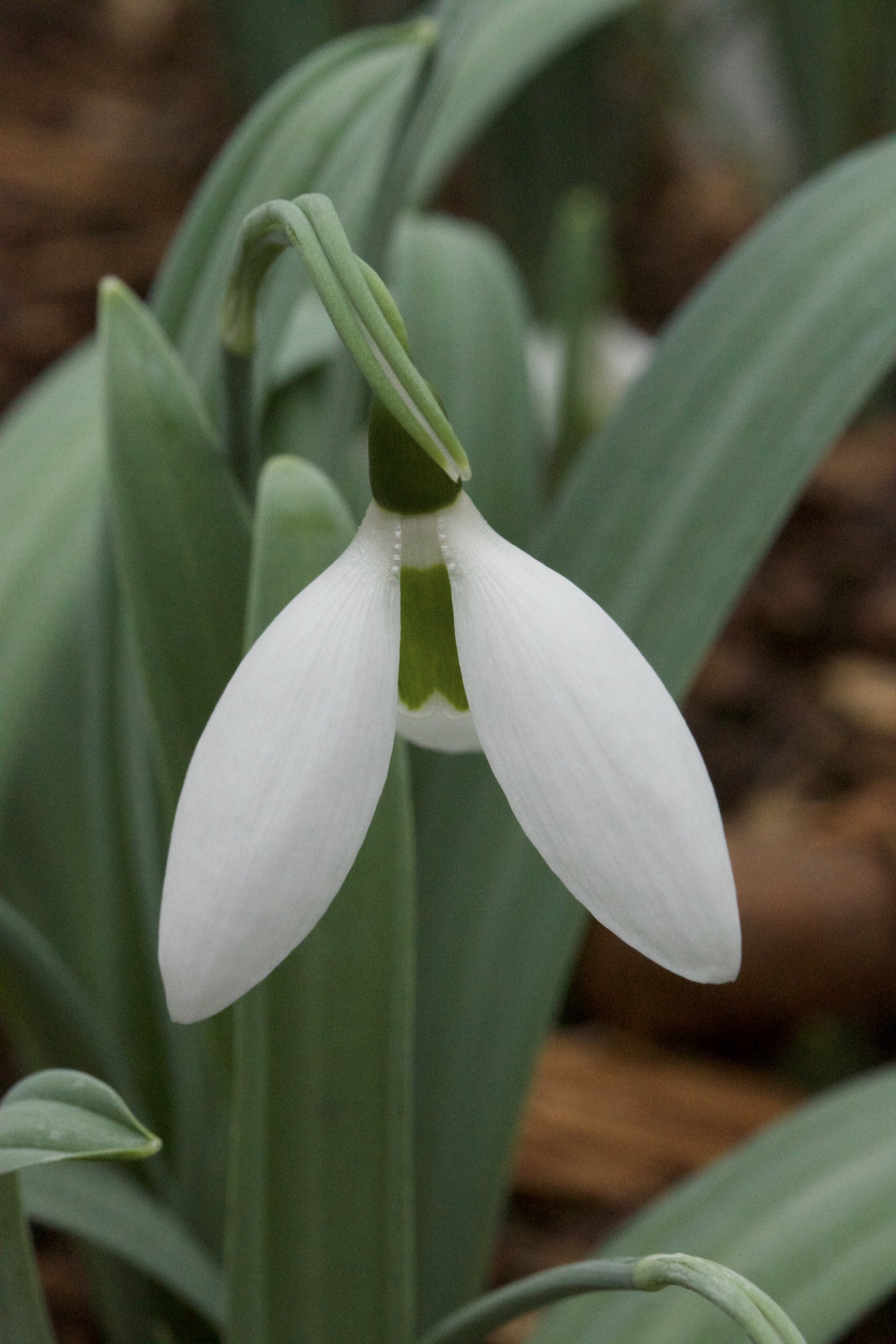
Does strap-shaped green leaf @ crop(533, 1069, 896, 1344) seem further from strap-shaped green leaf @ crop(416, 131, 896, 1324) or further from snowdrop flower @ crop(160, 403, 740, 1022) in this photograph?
snowdrop flower @ crop(160, 403, 740, 1022)

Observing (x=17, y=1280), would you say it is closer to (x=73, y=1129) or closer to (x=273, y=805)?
(x=73, y=1129)

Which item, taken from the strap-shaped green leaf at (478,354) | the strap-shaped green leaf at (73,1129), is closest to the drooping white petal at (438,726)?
the strap-shaped green leaf at (73,1129)

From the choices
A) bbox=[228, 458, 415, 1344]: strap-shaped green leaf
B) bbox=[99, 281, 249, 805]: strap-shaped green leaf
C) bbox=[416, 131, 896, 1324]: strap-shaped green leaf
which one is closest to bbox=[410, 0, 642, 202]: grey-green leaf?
bbox=[416, 131, 896, 1324]: strap-shaped green leaf

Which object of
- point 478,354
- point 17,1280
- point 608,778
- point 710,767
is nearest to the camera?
point 608,778

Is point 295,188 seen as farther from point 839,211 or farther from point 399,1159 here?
point 399,1159

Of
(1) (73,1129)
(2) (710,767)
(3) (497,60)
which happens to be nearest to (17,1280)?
(1) (73,1129)

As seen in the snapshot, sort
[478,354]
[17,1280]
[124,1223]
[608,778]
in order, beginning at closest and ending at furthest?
[608,778], [17,1280], [124,1223], [478,354]
